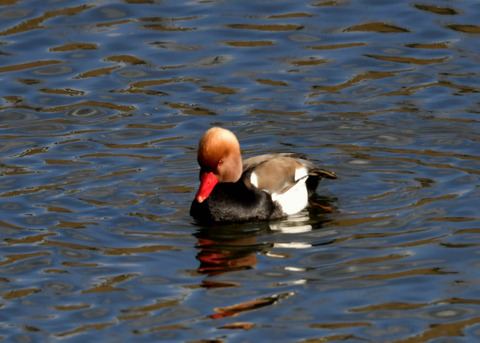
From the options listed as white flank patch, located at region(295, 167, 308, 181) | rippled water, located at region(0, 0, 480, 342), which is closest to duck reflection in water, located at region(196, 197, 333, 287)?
rippled water, located at region(0, 0, 480, 342)

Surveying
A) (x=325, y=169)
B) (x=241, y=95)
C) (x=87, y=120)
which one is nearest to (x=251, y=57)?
(x=241, y=95)

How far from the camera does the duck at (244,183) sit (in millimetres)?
11695

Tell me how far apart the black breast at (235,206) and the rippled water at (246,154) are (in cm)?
14

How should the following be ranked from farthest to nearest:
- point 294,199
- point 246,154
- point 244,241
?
point 246,154 → point 294,199 → point 244,241

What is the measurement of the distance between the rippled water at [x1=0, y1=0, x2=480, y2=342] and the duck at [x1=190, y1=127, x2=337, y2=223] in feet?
0.59

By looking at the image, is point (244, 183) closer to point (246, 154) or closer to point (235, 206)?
point (235, 206)

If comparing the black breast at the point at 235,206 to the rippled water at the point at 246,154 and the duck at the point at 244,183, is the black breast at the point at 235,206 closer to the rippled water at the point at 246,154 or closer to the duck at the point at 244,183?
the duck at the point at 244,183

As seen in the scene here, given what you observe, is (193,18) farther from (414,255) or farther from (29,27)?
(414,255)

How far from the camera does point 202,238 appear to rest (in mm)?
11398

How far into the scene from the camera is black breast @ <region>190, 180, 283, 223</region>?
11734 mm

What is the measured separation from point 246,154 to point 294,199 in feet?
4.99

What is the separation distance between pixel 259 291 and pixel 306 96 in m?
5.36

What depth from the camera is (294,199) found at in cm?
1218

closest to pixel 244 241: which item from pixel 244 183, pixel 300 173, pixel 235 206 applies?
pixel 235 206
